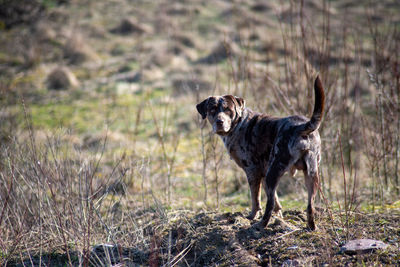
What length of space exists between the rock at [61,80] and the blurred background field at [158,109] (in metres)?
0.05

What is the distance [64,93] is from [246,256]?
13.0m

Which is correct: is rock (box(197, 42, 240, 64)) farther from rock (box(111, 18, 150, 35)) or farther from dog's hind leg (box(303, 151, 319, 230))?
dog's hind leg (box(303, 151, 319, 230))

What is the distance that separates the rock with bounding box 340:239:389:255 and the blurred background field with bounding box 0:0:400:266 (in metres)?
0.23

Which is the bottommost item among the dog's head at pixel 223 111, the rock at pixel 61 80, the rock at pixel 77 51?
the dog's head at pixel 223 111

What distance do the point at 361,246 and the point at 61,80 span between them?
14.3 m

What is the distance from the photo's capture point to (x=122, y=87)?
15.4 meters

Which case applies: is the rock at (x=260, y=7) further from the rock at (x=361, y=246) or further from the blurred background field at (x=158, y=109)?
the rock at (x=361, y=246)

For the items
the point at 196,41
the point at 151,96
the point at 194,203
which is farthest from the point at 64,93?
the point at 194,203

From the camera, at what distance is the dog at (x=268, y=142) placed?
4.16 m

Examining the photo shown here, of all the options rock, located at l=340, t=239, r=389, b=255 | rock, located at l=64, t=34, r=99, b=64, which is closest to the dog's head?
rock, located at l=340, t=239, r=389, b=255

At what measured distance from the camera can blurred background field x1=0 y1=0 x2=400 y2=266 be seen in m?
5.03

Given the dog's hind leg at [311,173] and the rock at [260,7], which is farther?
the rock at [260,7]

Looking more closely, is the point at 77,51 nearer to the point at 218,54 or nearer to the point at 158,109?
the point at 218,54

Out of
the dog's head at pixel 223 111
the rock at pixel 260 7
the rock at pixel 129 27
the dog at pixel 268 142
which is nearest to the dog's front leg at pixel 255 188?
the dog at pixel 268 142
